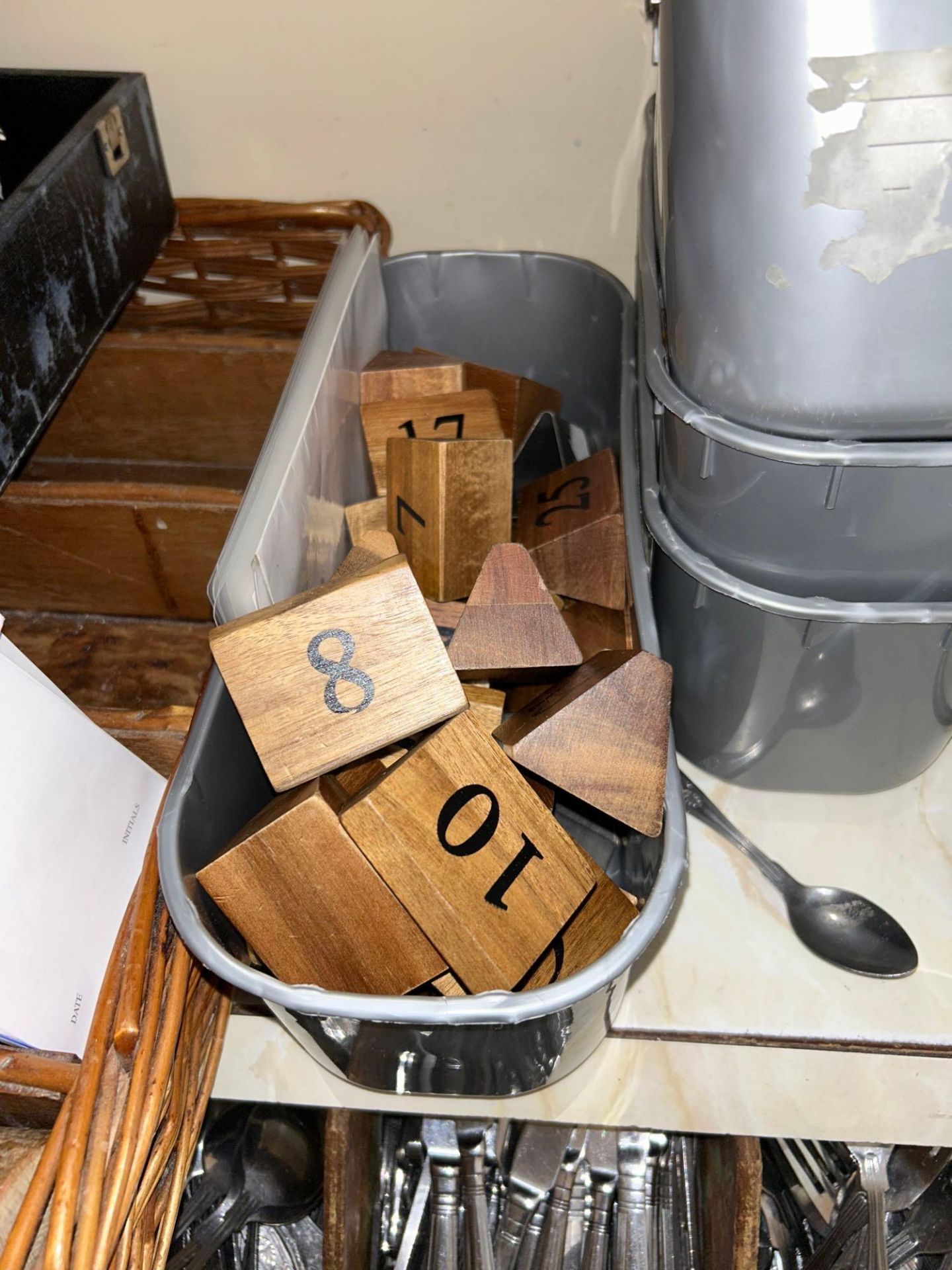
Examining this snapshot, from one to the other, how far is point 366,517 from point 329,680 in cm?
36

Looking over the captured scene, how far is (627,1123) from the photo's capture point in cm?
81

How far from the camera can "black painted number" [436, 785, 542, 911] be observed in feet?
2.09

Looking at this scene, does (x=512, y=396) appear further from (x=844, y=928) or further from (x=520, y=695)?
(x=844, y=928)

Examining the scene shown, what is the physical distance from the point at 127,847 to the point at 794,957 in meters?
0.57

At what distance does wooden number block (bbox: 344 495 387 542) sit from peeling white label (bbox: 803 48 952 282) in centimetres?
54

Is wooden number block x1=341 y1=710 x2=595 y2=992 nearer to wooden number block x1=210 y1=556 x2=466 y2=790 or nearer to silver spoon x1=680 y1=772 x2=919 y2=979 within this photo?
wooden number block x1=210 y1=556 x2=466 y2=790

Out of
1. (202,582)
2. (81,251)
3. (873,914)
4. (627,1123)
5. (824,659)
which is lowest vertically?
(627,1123)

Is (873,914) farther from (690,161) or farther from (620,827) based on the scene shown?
(690,161)

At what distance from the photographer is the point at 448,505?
0.86m

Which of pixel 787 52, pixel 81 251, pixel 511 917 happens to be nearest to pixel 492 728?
pixel 511 917

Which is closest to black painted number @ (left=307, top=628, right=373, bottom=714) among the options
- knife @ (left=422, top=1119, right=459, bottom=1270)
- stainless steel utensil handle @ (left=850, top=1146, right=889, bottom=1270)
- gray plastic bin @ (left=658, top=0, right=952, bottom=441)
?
gray plastic bin @ (left=658, top=0, right=952, bottom=441)

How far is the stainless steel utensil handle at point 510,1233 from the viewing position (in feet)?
2.98

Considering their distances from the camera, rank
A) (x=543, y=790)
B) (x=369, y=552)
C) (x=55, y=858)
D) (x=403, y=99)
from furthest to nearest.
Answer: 1. (x=403, y=99)
2. (x=369, y=552)
3. (x=543, y=790)
4. (x=55, y=858)

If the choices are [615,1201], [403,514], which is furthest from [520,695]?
[615,1201]
